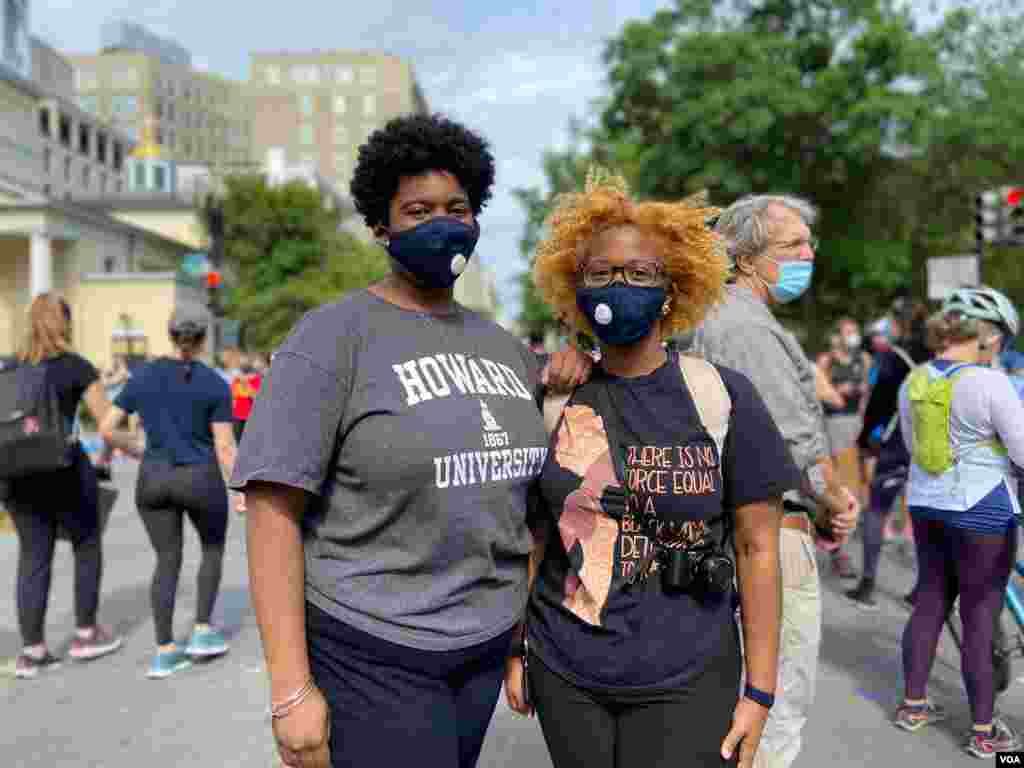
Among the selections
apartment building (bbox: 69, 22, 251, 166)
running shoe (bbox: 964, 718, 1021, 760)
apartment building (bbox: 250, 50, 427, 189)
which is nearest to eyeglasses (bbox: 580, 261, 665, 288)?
running shoe (bbox: 964, 718, 1021, 760)

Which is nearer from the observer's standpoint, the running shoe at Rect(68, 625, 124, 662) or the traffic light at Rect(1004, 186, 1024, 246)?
the running shoe at Rect(68, 625, 124, 662)

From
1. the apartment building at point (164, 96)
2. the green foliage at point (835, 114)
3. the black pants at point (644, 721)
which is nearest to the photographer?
the black pants at point (644, 721)

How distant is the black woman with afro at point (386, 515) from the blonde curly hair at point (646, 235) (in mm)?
351

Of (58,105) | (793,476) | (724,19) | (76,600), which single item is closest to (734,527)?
(793,476)

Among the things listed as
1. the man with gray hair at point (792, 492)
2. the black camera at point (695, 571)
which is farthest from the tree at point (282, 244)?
the black camera at point (695, 571)

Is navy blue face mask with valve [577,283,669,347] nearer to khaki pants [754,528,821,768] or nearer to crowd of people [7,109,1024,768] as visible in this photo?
crowd of people [7,109,1024,768]

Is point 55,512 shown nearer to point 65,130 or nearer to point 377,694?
point 377,694

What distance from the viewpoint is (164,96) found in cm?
12188

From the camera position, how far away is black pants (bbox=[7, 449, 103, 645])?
549 centimetres

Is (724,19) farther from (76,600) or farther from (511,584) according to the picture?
(511,584)

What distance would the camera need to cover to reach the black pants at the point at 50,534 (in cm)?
549

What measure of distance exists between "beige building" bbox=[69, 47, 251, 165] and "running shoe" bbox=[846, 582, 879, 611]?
4295 inches

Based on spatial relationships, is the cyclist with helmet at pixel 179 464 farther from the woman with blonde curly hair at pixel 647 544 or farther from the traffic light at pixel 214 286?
the traffic light at pixel 214 286

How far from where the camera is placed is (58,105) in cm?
6762
